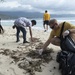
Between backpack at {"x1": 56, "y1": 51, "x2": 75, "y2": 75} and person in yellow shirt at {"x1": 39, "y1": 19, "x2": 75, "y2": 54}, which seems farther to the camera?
person in yellow shirt at {"x1": 39, "y1": 19, "x2": 75, "y2": 54}

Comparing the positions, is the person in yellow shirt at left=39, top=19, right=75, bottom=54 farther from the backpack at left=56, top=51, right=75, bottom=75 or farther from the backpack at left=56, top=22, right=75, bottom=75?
Result: the backpack at left=56, top=51, right=75, bottom=75

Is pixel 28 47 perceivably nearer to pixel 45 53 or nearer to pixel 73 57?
pixel 45 53

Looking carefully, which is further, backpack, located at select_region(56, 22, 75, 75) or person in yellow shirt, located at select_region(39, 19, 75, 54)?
person in yellow shirt, located at select_region(39, 19, 75, 54)

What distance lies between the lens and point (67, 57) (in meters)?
6.15

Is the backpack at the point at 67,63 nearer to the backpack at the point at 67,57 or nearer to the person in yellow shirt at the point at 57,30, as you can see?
the backpack at the point at 67,57

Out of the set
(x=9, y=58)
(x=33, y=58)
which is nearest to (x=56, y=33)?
(x=33, y=58)

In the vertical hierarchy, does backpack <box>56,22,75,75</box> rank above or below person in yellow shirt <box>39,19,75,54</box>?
below

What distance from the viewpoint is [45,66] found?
279 inches

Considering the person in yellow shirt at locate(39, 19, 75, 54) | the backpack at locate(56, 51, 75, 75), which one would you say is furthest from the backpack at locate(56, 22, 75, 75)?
the person in yellow shirt at locate(39, 19, 75, 54)

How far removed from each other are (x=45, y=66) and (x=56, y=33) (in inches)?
39.0

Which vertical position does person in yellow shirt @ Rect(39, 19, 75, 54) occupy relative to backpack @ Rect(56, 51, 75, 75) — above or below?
above

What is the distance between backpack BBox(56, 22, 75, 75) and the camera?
5.79 meters

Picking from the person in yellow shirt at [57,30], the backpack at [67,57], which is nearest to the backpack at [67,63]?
the backpack at [67,57]

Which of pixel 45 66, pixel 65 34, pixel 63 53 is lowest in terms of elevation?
pixel 45 66
